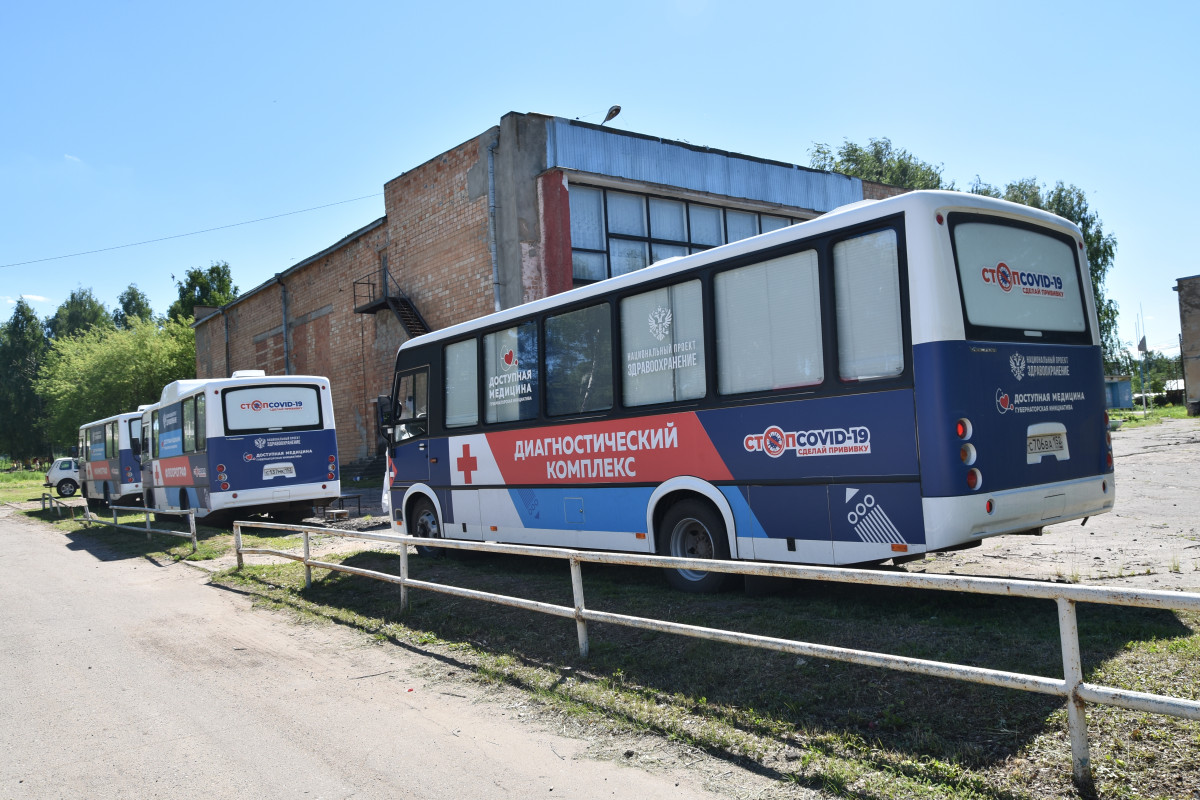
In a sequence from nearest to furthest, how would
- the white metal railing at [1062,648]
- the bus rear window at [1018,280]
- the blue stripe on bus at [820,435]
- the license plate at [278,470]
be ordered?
the white metal railing at [1062,648], the blue stripe on bus at [820,435], the bus rear window at [1018,280], the license plate at [278,470]

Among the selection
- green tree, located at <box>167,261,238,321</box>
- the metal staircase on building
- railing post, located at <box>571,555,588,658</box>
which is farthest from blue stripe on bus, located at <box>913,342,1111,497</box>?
green tree, located at <box>167,261,238,321</box>

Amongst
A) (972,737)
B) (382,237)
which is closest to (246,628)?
(972,737)

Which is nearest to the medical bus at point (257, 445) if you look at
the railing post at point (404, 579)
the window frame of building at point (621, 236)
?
the window frame of building at point (621, 236)

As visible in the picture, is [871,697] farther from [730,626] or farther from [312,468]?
[312,468]

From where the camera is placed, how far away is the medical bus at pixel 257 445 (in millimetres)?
16531

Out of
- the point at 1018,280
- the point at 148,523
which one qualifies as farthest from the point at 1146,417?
the point at 148,523

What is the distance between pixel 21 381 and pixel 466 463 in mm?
88792

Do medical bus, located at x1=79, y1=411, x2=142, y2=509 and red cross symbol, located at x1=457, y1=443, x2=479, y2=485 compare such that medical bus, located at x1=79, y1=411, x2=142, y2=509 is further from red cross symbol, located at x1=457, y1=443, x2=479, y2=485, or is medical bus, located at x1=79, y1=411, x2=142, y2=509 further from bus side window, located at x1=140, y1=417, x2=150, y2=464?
red cross symbol, located at x1=457, y1=443, x2=479, y2=485

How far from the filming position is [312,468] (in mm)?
17250

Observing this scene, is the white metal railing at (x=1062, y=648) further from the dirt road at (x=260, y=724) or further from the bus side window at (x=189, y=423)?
the bus side window at (x=189, y=423)

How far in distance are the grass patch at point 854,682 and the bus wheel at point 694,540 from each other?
20cm

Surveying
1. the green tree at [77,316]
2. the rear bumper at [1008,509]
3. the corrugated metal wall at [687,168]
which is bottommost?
the rear bumper at [1008,509]

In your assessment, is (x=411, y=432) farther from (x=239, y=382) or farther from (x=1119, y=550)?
(x=1119, y=550)

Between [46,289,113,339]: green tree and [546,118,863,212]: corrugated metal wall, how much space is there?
78.5 meters
